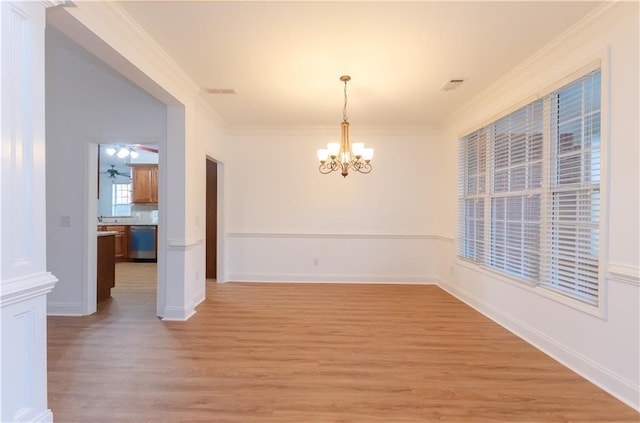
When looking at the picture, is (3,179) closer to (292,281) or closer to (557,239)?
(557,239)

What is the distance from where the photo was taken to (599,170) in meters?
2.40

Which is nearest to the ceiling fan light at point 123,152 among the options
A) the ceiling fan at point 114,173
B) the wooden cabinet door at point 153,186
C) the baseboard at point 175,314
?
the wooden cabinet door at point 153,186

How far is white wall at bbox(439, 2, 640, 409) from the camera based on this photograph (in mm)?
2137

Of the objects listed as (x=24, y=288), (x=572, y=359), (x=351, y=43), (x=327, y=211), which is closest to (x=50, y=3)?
(x=24, y=288)

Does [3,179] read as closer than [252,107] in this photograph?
Yes

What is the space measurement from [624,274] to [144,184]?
29.4 feet

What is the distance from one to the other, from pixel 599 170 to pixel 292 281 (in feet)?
14.2

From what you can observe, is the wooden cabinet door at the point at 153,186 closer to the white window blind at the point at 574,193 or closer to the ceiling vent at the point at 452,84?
the ceiling vent at the point at 452,84

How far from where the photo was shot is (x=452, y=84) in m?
3.66

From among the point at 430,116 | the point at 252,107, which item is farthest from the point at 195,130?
the point at 430,116

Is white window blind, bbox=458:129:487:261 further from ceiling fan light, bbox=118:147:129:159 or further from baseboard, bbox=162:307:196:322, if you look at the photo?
ceiling fan light, bbox=118:147:129:159

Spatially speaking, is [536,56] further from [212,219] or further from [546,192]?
[212,219]

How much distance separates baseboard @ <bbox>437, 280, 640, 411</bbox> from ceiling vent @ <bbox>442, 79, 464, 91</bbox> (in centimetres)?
257

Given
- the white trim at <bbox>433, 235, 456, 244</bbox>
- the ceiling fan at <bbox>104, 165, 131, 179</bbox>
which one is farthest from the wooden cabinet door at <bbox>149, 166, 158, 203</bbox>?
the white trim at <bbox>433, 235, 456, 244</bbox>
